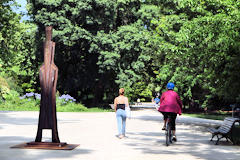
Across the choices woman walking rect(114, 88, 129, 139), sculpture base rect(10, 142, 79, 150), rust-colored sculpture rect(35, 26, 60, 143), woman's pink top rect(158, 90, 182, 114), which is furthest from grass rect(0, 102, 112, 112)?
sculpture base rect(10, 142, 79, 150)

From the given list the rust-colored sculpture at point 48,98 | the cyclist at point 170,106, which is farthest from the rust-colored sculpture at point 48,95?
the cyclist at point 170,106

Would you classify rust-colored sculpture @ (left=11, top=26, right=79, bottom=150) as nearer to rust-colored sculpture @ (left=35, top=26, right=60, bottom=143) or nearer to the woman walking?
rust-colored sculpture @ (left=35, top=26, right=60, bottom=143)

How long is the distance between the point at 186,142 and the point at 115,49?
2245 centimetres

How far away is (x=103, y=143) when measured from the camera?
1176cm

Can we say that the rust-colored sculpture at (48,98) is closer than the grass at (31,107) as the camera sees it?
Yes

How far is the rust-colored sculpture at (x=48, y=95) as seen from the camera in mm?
10977

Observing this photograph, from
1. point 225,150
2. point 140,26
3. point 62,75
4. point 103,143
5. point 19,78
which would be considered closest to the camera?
point 225,150

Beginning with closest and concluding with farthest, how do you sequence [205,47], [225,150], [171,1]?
[225,150]
[205,47]
[171,1]

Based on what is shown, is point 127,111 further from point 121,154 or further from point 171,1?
point 171,1

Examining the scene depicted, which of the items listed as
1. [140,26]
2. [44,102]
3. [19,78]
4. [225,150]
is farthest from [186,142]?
[19,78]

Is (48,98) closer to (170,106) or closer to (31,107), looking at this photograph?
(170,106)

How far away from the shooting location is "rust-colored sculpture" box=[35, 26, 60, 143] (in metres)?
11.0

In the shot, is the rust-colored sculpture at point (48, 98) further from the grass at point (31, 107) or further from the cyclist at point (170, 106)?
the grass at point (31, 107)

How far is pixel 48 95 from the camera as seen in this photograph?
11141mm
